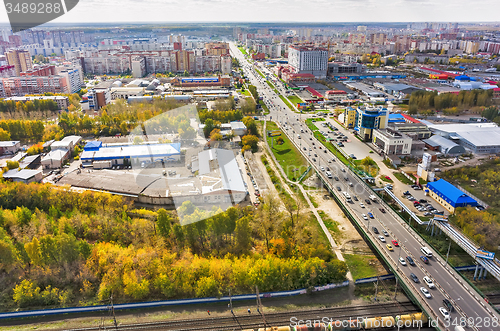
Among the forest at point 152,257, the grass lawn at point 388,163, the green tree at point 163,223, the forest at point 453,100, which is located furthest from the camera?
the forest at point 453,100

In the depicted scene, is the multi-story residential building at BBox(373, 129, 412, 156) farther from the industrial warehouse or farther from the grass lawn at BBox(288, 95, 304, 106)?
the grass lawn at BBox(288, 95, 304, 106)

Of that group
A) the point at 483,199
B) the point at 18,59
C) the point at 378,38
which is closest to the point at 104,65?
the point at 18,59

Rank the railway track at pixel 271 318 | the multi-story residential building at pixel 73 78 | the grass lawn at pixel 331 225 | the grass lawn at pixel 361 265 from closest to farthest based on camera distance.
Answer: the railway track at pixel 271 318, the grass lawn at pixel 361 265, the grass lawn at pixel 331 225, the multi-story residential building at pixel 73 78

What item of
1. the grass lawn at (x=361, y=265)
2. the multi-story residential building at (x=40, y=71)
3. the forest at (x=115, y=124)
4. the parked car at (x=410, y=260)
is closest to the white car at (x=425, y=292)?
the parked car at (x=410, y=260)

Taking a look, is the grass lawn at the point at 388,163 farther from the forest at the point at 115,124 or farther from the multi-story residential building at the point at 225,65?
the multi-story residential building at the point at 225,65

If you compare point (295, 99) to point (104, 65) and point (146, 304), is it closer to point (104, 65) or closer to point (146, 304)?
point (146, 304)

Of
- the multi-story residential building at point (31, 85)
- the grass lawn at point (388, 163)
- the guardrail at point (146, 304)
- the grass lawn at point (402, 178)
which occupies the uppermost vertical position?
the multi-story residential building at point (31, 85)
